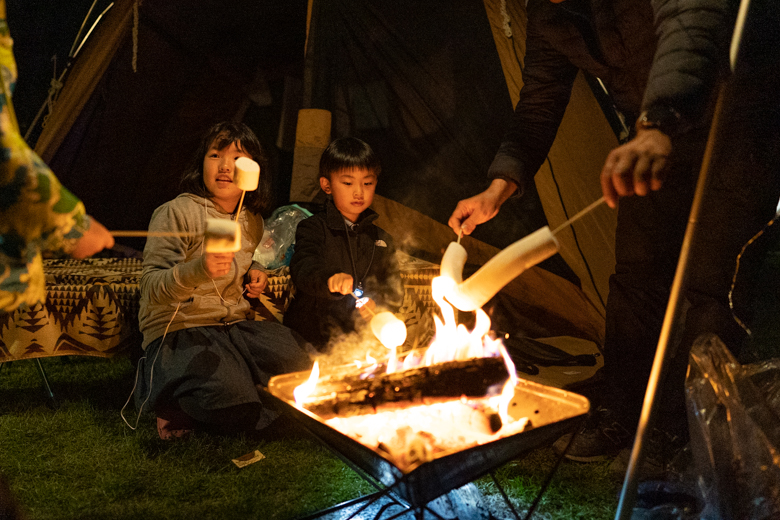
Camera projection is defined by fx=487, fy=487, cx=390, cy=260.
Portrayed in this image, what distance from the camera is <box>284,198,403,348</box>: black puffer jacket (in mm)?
2174

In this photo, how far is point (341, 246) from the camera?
7.39 feet

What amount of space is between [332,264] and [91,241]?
130cm

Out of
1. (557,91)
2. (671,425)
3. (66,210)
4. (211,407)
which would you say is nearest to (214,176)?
(211,407)

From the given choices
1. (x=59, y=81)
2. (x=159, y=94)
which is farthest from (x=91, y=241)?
(x=159, y=94)

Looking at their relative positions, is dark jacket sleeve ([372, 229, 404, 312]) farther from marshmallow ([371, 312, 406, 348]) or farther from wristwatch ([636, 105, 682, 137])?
wristwatch ([636, 105, 682, 137])

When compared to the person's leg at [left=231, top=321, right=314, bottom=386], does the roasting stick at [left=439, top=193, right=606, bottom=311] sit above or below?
above

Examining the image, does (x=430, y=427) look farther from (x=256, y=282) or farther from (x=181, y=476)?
(x=256, y=282)

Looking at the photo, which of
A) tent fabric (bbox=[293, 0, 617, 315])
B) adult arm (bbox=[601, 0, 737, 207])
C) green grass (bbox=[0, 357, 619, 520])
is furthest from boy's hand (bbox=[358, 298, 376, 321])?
tent fabric (bbox=[293, 0, 617, 315])

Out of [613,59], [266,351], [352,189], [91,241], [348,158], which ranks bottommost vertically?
[266,351]

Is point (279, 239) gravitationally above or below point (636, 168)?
below

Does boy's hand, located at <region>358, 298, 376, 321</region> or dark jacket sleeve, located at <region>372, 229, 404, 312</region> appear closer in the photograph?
boy's hand, located at <region>358, 298, 376, 321</region>

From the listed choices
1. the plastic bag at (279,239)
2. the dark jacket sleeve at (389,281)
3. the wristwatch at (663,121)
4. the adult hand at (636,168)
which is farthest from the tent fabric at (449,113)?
the adult hand at (636,168)

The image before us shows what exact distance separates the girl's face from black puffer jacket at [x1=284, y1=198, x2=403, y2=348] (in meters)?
0.37

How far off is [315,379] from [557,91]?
152cm
